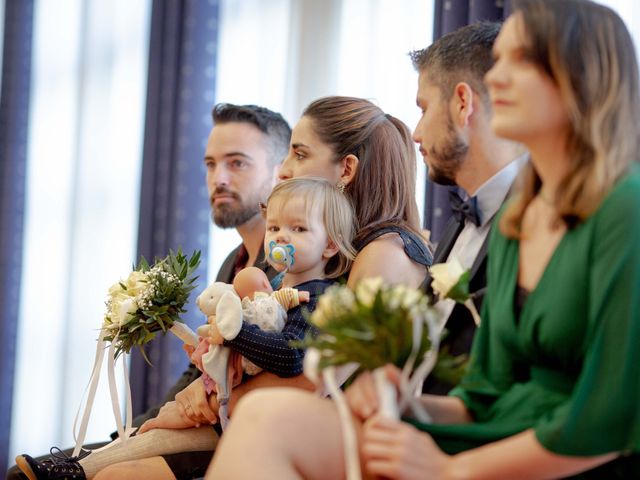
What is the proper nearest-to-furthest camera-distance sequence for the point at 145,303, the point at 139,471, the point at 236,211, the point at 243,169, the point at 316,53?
the point at 139,471
the point at 145,303
the point at 236,211
the point at 243,169
the point at 316,53

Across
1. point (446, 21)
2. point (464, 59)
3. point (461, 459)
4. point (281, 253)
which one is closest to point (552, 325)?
point (461, 459)

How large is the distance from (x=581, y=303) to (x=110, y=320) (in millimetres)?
Answer: 1744

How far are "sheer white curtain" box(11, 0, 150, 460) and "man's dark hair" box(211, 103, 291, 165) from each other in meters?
1.69

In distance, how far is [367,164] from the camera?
3.12 m

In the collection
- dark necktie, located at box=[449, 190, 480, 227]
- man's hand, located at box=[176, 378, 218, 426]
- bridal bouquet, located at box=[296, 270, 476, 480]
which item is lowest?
man's hand, located at box=[176, 378, 218, 426]

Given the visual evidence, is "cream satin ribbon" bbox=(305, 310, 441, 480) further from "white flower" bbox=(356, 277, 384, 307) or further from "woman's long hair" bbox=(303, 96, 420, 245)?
"woman's long hair" bbox=(303, 96, 420, 245)

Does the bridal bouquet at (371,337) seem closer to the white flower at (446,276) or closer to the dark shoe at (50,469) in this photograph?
the white flower at (446,276)

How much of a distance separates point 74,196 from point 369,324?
493 centimetres

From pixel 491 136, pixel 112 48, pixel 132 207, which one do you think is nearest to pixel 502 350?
pixel 491 136

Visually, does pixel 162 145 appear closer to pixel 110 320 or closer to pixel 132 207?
pixel 132 207

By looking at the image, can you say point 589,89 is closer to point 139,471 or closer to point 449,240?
point 449,240

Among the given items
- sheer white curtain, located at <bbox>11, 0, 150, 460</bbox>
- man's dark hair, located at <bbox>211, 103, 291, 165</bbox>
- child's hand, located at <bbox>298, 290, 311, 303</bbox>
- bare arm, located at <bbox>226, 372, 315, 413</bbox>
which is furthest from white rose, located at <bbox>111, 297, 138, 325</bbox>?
sheer white curtain, located at <bbox>11, 0, 150, 460</bbox>

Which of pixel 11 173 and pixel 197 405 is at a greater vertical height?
pixel 11 173

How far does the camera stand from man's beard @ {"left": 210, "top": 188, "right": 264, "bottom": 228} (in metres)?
4.20
